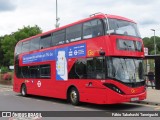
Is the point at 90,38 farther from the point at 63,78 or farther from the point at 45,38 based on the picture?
the point at 45,38

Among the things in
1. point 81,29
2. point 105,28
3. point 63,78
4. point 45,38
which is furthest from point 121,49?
point 45,38

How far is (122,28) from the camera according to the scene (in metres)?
14.5

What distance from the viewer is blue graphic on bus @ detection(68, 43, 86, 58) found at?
50.1 feet

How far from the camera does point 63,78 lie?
1702cm

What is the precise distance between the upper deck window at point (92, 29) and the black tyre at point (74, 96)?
2781mm

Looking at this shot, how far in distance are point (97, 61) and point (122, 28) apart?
6.32 ft

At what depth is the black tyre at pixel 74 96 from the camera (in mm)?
15774

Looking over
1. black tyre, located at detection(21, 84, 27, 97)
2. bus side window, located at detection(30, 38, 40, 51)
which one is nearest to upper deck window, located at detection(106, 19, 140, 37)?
bus side window, located at detection(30, 38, 40, 51)

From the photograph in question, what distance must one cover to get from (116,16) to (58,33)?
4.26m

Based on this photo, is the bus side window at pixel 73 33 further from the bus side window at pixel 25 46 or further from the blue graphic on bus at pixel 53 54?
the bus side window at pixel 25 46

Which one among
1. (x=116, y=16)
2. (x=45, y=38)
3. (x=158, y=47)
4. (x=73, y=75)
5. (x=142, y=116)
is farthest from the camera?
(x=158, y=47)

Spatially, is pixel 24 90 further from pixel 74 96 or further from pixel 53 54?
pixel 74 96

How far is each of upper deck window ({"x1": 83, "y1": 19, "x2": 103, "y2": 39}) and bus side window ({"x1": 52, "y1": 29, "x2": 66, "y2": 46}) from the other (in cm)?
219

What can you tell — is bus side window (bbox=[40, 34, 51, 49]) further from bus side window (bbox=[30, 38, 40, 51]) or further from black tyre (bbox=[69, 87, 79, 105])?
black tyre (bbox=[69, 87, 79, 105])
